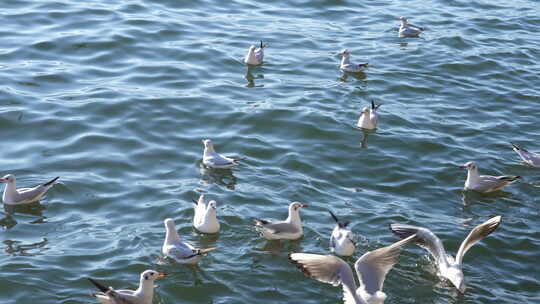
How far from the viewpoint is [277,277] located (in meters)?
13.0

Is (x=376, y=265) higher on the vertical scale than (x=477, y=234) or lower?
lower

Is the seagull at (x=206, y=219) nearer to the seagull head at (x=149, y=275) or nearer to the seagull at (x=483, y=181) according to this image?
the seagull head at (x=149, y=275)

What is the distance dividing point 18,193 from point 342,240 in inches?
224

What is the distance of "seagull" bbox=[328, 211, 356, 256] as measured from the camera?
13328mm

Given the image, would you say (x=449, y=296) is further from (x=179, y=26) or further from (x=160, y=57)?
(x=179, y=26)

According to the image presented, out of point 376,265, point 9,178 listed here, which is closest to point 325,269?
point 376,265

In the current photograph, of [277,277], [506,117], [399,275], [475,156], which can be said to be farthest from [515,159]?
[277,277]

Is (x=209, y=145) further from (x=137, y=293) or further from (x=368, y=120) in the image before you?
(x=137, y=293)

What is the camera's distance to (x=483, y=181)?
1597 cm

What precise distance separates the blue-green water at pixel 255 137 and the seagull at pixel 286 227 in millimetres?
193

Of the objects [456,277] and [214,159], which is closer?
[456,277]

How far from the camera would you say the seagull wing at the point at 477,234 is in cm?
1306

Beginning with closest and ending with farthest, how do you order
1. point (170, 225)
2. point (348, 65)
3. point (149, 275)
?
point (149, 275) < point (170, 225) < point (348, 65)

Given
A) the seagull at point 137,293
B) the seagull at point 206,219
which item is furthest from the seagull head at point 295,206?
the seagull at point 137,293
